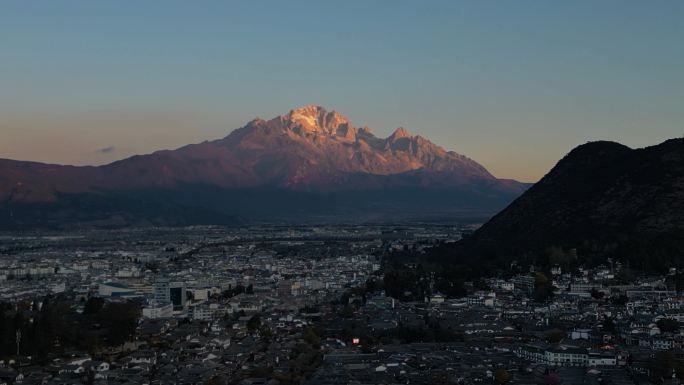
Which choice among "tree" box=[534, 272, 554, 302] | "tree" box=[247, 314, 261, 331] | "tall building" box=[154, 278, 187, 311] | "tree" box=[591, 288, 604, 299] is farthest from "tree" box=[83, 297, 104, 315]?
"tree" box=[591, 288, 604, 299]

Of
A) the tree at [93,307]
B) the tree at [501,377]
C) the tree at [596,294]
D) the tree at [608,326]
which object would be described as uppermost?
the tree at [93,307]

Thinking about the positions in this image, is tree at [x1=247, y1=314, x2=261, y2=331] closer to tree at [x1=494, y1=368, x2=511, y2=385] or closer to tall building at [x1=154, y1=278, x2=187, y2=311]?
tall building at [x1=154, y1=278, x2=187, y2=311]

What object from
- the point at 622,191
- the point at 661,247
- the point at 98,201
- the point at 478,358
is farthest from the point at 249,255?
the point at 98,201

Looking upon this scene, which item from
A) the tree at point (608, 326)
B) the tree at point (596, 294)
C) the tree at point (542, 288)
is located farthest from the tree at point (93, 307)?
the tree at point (596, 294)

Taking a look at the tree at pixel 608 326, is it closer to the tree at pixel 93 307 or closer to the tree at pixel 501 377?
the tree at pixel 501 377

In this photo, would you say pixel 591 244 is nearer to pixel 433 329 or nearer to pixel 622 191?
pixel 622 191

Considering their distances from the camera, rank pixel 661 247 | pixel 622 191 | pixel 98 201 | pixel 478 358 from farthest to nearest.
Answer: pixel 98 201, pixel 622 191, pixel 661 247, pixel 478 358

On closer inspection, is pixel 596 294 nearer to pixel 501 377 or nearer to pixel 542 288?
pixel 542 288

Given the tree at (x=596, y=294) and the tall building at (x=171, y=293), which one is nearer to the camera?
the tree at (x=596, y=294)
